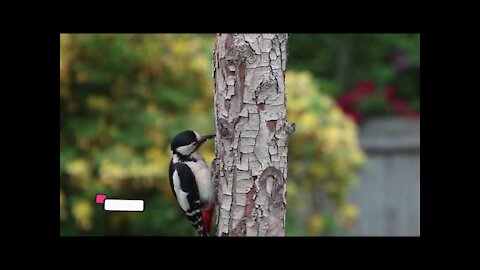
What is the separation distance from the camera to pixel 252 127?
2.17m

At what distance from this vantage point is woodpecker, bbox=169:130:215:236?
2471 mm

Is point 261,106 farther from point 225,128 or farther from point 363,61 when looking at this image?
point 363,61

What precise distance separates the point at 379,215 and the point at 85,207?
7.82 ft

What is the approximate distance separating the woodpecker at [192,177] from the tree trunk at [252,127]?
0.24m

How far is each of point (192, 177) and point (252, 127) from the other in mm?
434

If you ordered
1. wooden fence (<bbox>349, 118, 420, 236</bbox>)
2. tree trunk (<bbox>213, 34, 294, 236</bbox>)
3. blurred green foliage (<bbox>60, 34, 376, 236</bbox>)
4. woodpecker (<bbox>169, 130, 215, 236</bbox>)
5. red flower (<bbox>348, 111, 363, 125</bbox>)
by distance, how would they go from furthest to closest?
red flower (<bbox>348, 111, 363, 125</bbox>) → wooden fence (<bbox>349, 118, 420, 236</bbox>) → blurred green foliage (<bbox>60, 34, 376, 236</bbox>) → woodpecker (<bbox>169, 130, 215, 236</bbox>) → tree trunk (<bbox>213, 34, 294, 236</bbox>)

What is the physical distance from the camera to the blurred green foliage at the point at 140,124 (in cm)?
359

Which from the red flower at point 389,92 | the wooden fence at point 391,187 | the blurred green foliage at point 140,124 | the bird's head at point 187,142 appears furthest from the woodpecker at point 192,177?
the red flower at point 389,92

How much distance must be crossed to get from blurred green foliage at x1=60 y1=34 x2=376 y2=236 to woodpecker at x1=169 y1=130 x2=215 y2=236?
3.30ft

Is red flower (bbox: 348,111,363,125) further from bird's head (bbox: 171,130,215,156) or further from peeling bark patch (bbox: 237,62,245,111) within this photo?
peeling bark patch (bbox: 237,62,245,111)

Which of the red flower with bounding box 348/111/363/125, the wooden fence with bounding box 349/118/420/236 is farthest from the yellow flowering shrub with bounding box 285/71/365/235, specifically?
the red flower with bounding box 348/111/363/125

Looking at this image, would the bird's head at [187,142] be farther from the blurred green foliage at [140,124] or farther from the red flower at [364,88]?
the red flower at [364,88]
